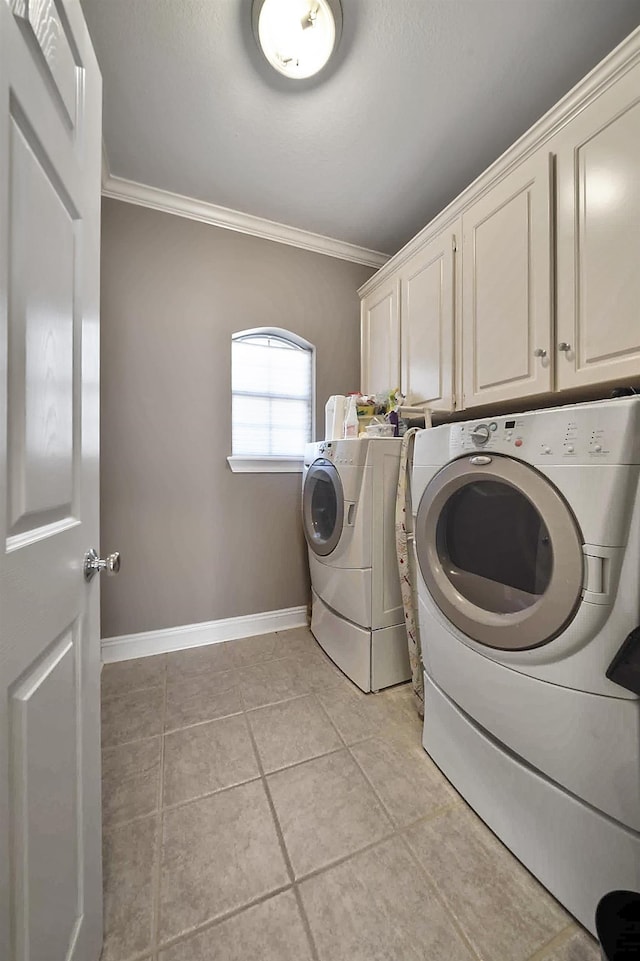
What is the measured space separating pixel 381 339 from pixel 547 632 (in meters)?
1.84

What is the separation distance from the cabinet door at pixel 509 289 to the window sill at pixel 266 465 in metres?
1.10

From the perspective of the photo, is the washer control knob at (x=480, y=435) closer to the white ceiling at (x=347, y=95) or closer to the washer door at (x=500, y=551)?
the washer door at (x=500, y=551)

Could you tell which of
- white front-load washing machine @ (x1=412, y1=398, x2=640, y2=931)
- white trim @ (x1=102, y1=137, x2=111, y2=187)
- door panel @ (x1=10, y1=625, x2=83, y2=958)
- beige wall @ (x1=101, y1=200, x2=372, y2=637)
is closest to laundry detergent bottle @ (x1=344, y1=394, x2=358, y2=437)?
beige wall @ (x1=101, y1=200, x2=372, y2=637)

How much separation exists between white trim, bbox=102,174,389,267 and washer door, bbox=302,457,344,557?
1.47 m

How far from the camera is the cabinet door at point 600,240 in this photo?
98 cm

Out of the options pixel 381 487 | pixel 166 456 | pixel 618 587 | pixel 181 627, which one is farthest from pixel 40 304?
pixel 181 627

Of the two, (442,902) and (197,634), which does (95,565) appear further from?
(197,634)

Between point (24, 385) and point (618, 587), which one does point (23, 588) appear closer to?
point (24, 385)

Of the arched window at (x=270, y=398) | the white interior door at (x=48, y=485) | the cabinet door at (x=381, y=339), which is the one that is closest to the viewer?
the white interior door at (x=48, y=485)

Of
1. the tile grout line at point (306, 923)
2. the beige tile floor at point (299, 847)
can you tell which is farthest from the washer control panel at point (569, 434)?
the tile grout line at point (306, 923)

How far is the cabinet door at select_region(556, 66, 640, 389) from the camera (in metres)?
0.98

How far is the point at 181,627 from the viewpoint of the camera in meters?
1.93

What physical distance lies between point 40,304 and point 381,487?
1289mm

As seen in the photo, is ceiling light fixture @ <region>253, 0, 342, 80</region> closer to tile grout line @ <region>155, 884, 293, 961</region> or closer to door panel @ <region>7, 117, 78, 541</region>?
door panel @ <region>7, 117, 78, 541</region>
